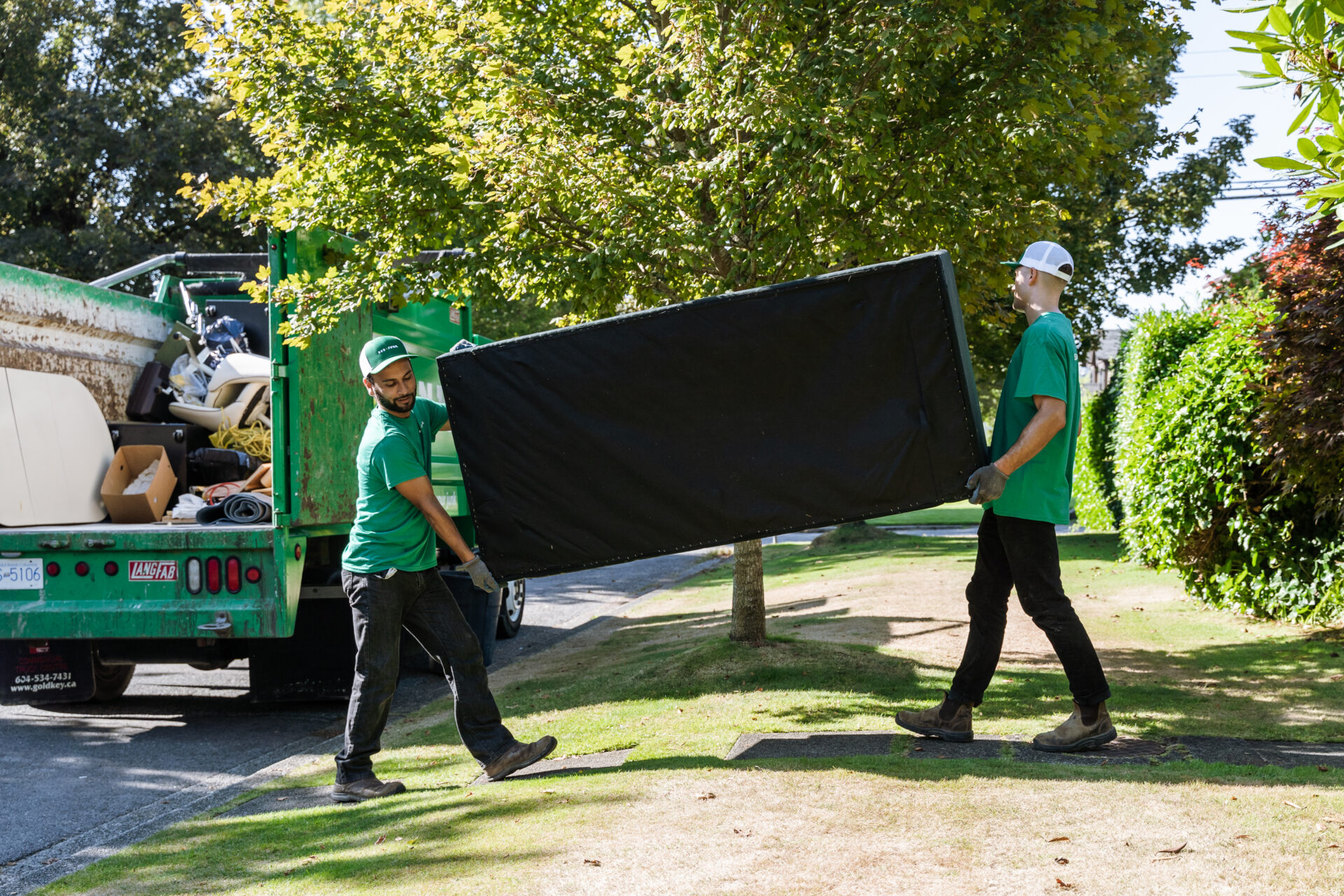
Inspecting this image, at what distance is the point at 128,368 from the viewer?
8336mm

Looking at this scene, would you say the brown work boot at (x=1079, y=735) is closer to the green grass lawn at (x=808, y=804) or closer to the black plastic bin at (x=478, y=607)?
the green grass lawn at (x=808, y=804)

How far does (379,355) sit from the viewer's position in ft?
16.0

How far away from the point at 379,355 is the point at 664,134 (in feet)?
9.45

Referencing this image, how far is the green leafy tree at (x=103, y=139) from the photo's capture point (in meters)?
21.5

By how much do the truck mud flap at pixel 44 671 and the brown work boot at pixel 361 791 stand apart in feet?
9.34

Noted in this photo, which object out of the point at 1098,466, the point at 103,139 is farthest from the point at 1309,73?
the point at 103,139

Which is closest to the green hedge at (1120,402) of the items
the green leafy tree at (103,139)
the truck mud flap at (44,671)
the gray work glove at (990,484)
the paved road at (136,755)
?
the paved road at (136,755)

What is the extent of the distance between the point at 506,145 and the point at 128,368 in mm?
4057

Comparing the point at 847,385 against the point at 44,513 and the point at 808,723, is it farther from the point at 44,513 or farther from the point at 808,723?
the point at 44,513

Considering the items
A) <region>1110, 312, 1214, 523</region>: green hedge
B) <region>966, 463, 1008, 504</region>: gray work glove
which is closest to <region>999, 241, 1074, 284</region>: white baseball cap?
<region>966, 463, 1008, 504</region>: gray work glove

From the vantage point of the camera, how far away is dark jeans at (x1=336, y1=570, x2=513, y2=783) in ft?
16.0

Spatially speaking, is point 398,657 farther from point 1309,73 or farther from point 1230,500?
point 1230,500

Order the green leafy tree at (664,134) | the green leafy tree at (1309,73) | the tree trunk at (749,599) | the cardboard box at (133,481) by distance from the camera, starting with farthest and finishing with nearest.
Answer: the tree trunk at (749,599) → the cardboard box at (133,481) → the green leafy tree at (664,134) → the green leafy tree at (1309,73)

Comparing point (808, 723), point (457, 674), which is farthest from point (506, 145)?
point (808, 723)
